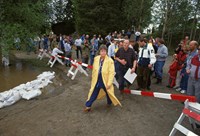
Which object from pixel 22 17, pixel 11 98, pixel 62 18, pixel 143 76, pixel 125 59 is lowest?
pixel 11 98

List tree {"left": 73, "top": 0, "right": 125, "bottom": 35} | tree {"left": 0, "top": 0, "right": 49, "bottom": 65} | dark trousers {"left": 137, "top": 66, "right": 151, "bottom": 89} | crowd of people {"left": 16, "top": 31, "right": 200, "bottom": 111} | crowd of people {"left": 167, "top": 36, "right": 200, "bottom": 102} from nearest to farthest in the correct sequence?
crowd of people {"left": 16, "top": 31, "right": 200, "bottom": 111}
crowd of people {"left": 167, "top": 36, "right": 200, "bottom": 102}
dark trousers {"left": 137, "top": 66, "right": 151, "bottom": 89}
tree {"left": 0, "top": 0, "right": 49, "bottom": 65}
tree {"left": 73, "top": 0, "right": 125, "bottom": 35}

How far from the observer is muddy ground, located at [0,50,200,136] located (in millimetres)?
5889

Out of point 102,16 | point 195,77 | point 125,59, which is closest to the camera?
point 195,77

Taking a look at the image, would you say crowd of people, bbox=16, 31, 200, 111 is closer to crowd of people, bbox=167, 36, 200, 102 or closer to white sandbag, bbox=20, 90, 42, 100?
crowd of people, bbox=167, 36, 200, 102

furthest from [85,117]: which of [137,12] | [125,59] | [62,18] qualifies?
[62,18]

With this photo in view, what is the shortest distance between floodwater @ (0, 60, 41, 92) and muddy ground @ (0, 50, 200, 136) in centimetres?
440

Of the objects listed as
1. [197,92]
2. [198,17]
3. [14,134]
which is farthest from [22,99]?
[198,17]

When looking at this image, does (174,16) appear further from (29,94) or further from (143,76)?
(29,94)

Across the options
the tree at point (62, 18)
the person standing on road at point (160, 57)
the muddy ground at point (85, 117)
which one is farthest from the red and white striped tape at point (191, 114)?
the tree at point (62, 18)

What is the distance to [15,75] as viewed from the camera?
15.1 meters

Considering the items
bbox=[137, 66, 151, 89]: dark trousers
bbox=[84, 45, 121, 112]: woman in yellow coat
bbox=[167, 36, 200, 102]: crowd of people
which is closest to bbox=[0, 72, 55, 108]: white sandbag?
bbox=[84, 45, 121, 112]: woman in yellow coat

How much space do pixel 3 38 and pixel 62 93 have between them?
692 cm

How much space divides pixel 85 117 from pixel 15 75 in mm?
9744

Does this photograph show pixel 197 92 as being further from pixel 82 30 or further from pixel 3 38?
pixel 82 30
